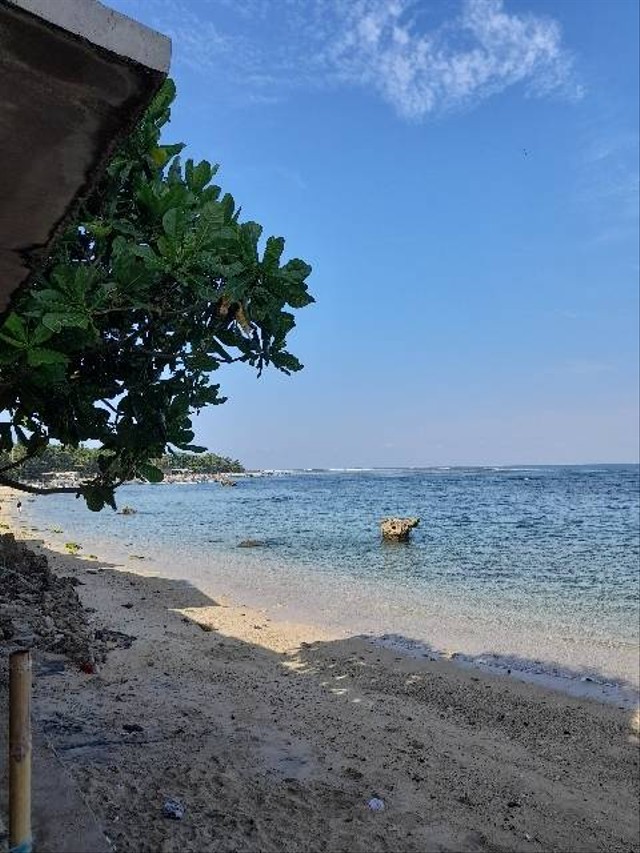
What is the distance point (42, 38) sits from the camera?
128cm

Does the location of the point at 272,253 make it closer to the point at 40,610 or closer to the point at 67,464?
the point at 40,610

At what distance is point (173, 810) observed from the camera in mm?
4016

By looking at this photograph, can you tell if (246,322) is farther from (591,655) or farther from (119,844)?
(591,655)

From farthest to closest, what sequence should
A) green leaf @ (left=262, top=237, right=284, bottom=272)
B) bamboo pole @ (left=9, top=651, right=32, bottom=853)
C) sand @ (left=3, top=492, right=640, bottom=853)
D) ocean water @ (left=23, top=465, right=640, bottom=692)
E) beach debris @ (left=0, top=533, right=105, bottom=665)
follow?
ocean water @ (left=23, top=465, right=640, bottom=692)
beach debris @ (left=0, top=533, right=105, bottom=665)
sand @ (left=3, top=492, right=640, bottom=853)
green leaf @ (left=262, top=237, right=284, bottom=272)
bamboo pole @ (left=9, top=651, right=32, bottom=853)

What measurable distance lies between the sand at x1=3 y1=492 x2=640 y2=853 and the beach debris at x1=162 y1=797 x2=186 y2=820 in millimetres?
49

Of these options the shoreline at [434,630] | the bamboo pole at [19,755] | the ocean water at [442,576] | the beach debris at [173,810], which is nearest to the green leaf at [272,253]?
the bamboo pole at [19,755]

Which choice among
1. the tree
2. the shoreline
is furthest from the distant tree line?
the shoreline

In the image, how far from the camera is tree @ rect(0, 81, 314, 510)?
10.0ft

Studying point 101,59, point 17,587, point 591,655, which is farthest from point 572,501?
point 101,59

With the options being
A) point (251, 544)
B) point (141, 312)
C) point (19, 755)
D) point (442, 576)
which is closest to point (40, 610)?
point (141, 312)

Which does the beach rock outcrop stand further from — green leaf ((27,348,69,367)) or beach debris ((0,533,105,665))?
green leaf ((27,348,69,367))

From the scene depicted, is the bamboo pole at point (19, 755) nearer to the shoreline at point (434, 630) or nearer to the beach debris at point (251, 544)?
the shoreline at point (434, 630)

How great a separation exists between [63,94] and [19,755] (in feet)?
7.75

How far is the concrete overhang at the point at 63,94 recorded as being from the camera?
4.16ft
